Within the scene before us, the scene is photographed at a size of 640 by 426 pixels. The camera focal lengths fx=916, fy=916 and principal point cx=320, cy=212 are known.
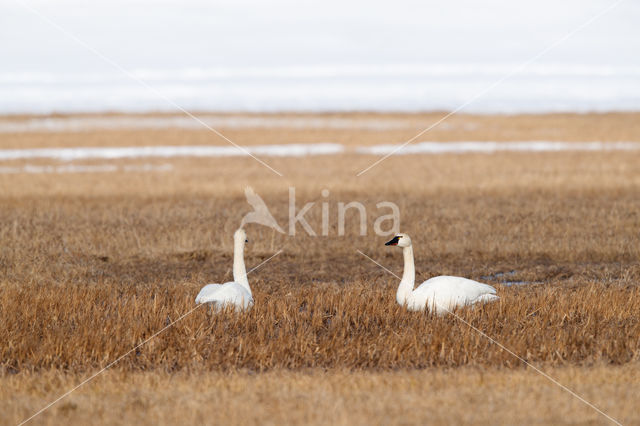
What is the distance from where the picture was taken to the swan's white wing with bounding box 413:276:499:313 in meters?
11.8

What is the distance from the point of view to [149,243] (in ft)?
62.1

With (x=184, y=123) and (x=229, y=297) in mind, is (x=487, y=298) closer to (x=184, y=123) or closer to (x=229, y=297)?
(x=229, y=297)

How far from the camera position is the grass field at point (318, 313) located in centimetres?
826

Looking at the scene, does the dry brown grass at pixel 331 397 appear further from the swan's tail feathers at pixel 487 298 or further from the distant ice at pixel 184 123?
the distant ice at pixel 184 123

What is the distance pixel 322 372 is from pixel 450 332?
6.29 ft

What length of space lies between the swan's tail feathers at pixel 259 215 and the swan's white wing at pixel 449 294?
29.0 feet

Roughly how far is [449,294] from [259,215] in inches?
494

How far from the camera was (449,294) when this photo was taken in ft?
38.9

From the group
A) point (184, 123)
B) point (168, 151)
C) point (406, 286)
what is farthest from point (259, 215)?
point (184, 123)

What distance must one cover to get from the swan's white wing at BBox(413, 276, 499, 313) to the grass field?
267 mm

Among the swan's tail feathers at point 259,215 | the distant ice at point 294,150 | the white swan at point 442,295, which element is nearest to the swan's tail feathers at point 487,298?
the white swan at point 442,295

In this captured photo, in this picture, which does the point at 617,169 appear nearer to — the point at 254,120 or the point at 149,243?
the point at 149,243

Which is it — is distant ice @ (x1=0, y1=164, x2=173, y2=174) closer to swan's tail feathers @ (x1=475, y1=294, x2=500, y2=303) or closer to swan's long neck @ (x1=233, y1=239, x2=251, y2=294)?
swan's long neck @ (x1=233, y1=239, x2=251, y2=294)

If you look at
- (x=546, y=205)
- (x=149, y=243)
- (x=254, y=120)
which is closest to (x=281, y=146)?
(x=254, y=120)
